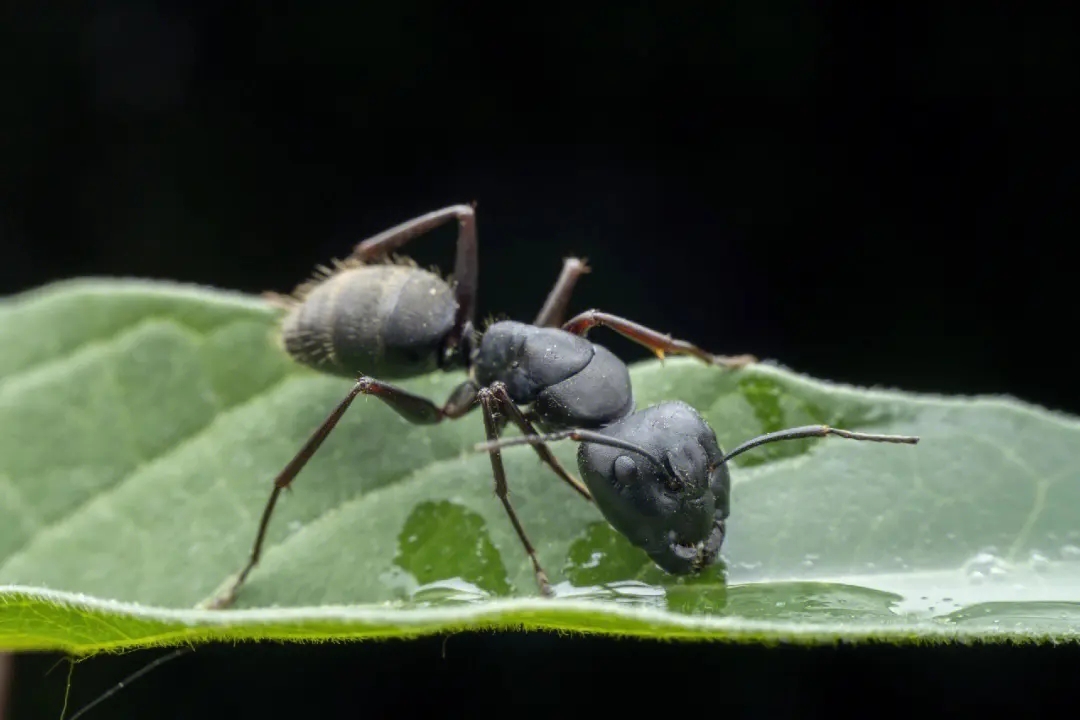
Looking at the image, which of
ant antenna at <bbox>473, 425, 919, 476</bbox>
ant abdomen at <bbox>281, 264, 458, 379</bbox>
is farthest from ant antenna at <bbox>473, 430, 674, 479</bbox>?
ant abdomen at <bbox>281, 264, 458, 379</bbox>

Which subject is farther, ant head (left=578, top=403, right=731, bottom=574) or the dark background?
the dark background

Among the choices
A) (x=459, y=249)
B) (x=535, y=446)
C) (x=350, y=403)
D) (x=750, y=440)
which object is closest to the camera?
(x=750, y=440)

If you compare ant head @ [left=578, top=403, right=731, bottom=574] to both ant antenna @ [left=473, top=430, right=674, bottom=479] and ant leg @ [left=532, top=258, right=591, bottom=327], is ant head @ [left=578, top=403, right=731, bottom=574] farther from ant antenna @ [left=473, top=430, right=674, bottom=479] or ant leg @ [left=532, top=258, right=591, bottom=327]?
ant leg @ [left=532, top=258, right=591, bottom=327]

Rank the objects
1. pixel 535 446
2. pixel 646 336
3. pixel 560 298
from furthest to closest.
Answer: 1. pixel 560 298
2. pixel 646 336
3. pixel 535 446

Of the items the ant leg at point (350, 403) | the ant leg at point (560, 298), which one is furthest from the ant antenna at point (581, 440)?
the ant leg at point (560, 298)

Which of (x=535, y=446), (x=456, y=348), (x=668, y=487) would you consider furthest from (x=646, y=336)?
(x=668, y=487)

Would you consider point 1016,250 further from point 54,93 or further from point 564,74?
point 54,93

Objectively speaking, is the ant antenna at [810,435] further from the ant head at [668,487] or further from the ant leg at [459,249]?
the ant leg at [459,249]

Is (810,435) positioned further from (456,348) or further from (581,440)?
(456,348)
